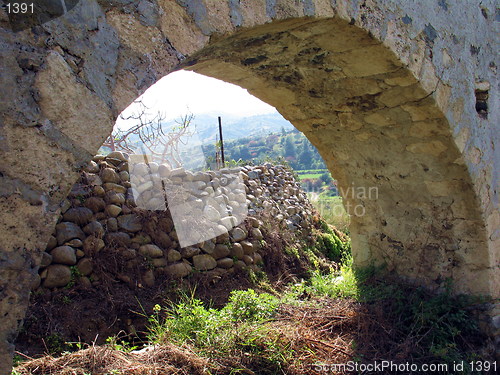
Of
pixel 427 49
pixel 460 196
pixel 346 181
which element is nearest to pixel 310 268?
pixel 346 181

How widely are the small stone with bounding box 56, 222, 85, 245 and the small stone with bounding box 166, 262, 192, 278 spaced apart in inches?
36.7

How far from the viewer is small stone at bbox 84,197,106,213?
439 cm

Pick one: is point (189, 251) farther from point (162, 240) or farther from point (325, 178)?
point (325, 178)

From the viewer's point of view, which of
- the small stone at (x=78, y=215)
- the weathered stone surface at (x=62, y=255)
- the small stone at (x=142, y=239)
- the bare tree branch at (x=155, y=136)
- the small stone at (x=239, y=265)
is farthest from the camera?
the bare tree branch at (x=155, y=136)

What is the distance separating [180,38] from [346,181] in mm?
2357

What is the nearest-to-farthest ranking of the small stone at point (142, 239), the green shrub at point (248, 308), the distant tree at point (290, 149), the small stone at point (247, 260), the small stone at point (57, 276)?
the green shrub at point (248, 308), the small stone at point (57, 276), the small stone at point (142, 239), the small stone at point (247, 260), the distant tree at point (290, 149)

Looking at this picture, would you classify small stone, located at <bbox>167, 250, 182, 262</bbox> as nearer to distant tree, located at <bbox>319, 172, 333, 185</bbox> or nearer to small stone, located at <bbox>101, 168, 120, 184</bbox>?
small stone, located at <bbox>101, 168, 120, 184</bbox>

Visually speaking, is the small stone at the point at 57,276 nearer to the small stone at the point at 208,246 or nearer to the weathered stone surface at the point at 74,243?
the weathered stone surface at the point at 74,243

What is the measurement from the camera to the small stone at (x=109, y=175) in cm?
470

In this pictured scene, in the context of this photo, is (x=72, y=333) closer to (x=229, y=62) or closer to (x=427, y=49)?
(x=229, y=62)

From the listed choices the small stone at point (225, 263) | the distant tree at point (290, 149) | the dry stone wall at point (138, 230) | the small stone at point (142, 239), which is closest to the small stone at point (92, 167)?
the dry stone wall at point (138, 230)

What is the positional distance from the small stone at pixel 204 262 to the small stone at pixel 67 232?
47.8 inches

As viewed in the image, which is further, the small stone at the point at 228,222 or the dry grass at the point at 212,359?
the small stone at the point at 228,222

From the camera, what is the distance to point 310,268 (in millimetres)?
5688
